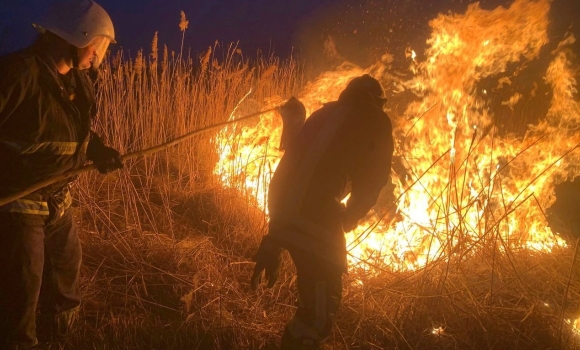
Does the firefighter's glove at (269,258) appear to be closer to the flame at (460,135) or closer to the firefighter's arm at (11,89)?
the firefighter's arm at (11,89)

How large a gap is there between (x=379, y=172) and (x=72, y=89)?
174cm

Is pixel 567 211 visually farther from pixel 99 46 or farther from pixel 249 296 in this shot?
pixel 99 46

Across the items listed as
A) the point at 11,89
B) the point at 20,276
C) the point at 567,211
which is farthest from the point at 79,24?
Result: the point at 567,211

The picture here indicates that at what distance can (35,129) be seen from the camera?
2045 mm

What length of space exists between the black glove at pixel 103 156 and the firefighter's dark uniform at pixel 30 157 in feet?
0.41

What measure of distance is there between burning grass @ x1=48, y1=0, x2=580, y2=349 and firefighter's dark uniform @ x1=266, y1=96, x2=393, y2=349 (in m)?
0.62

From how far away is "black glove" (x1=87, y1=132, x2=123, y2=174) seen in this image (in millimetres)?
2393

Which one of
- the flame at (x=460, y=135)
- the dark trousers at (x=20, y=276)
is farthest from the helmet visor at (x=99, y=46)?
the flame at (x=460, y=135)

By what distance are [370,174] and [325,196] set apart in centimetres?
28

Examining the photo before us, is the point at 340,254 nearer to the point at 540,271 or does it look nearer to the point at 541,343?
the point at 541,343

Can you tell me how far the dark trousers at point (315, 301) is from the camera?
2340 mm

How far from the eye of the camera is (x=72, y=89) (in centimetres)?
237

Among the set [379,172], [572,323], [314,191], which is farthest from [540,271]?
[314,191]

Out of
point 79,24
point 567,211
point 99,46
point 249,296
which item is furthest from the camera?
point 567,211
